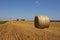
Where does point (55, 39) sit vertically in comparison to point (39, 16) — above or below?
below

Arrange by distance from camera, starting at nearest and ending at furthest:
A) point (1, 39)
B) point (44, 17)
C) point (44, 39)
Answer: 1. point (44, 17)
2. point (44, 39)
3. point (1, 39)

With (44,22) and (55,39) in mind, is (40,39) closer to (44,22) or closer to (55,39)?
(55,39)

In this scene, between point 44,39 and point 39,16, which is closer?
point 39,16

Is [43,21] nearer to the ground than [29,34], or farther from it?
farther from it

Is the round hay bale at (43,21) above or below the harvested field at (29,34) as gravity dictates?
above

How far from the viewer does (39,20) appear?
12805 mm

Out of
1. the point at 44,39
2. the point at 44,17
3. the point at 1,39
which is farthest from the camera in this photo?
the point at 1,39

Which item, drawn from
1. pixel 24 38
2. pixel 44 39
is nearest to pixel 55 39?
pixel 44 39

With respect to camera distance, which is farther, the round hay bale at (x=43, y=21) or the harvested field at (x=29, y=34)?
the harvested field at (x=29, y=34)

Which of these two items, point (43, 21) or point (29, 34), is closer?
point (43, 21)

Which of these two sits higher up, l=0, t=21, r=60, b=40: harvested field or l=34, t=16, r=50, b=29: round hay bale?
l=34, t=16, r=50, b=29: round hay bale

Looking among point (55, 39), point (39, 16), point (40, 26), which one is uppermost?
point (39, 16)

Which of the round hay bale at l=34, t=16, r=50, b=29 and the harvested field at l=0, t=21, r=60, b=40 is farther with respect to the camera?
the harvested field at l=0, t=21, r=60, b=40

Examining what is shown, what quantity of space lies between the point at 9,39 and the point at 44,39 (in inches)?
134
